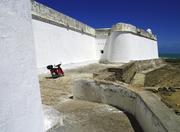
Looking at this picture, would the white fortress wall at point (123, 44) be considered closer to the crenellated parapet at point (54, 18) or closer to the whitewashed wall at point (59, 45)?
the whitewashed wall at point (59, 45)

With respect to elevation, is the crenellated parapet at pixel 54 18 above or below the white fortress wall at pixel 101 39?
above

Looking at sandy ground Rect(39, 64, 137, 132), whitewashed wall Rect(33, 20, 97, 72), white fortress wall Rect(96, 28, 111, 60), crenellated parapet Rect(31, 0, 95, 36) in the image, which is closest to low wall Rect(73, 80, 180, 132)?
sandy ground Rect(39, 64, 137, 132)

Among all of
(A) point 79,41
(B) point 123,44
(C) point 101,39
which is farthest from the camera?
(C) point 101,39

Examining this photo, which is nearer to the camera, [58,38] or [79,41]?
[58,38]

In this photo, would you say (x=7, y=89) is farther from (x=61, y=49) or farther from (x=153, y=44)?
(x=153, y=44)

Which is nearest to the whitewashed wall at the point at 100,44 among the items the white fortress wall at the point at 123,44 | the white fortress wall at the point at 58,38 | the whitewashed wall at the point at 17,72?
the white fortress wall at the point at 123,44

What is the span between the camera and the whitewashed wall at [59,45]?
10.7m

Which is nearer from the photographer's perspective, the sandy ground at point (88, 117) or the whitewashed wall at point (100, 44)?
the sandy ground at point (88, 117)

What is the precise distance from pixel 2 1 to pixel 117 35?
53.8 feet

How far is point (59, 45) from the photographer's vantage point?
13242mm

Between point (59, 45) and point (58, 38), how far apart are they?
460 millimetres

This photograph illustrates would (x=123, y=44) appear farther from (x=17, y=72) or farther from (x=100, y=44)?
(x=17, y=72)

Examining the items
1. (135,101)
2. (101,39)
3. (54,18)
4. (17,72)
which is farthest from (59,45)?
(17,72)

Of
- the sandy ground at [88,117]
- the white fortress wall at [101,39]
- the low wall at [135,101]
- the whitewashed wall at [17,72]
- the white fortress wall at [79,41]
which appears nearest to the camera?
the whitewashed wall at [17,72]
